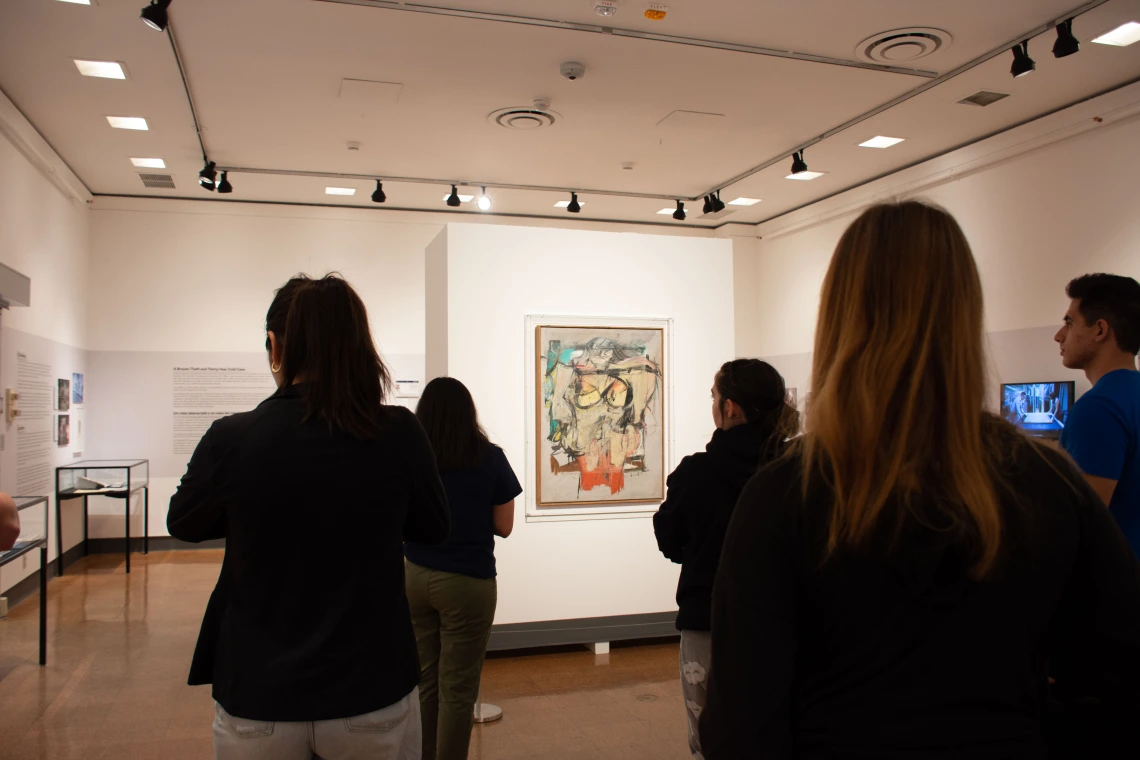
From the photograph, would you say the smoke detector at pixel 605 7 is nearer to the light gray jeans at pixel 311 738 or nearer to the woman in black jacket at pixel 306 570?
the woman in black jacket at pixel 306 570

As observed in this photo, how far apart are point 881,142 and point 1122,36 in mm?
2422

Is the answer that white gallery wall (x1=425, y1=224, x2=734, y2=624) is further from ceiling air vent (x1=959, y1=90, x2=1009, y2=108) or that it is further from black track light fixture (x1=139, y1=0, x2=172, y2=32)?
ceiling air vent (x1=959, y1=90, x2=1009, y2=108)

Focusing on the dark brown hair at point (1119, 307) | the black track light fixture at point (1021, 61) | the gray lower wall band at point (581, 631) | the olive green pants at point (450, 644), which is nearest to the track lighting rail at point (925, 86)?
the black track light fixture at point (1021, 61)

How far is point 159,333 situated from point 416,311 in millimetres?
2991

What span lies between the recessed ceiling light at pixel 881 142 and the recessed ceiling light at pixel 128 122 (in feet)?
21.1

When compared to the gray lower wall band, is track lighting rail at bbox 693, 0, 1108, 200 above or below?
above

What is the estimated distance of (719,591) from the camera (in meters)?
1.09

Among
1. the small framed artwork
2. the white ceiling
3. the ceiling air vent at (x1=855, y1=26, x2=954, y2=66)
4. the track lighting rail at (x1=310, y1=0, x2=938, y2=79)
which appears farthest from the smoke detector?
the small framed artwork

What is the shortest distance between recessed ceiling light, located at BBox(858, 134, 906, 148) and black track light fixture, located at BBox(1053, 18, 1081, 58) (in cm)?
246

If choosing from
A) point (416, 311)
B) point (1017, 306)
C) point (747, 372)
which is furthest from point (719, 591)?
point (416, 311)

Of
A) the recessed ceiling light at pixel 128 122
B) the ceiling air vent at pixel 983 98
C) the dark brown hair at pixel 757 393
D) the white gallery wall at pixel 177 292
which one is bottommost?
the dark brown hair at pixel 757 393

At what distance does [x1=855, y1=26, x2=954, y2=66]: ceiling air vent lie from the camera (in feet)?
18.6

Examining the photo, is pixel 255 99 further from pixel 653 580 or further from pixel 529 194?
pixel 653 580

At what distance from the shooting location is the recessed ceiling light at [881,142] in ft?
25.8
